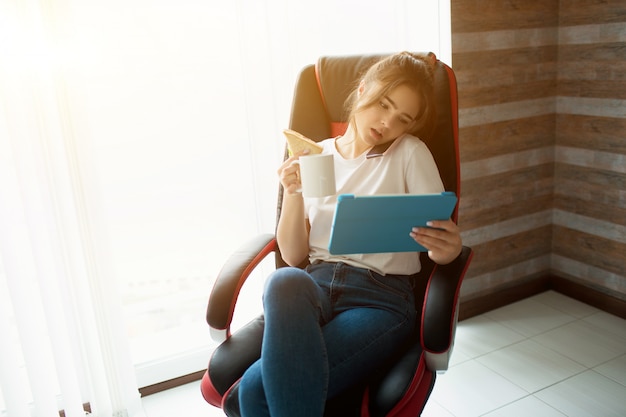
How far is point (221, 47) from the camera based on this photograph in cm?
198

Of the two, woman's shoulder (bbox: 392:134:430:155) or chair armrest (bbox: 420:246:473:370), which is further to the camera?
woman's shoulder (bbox: 392:134:430:155)

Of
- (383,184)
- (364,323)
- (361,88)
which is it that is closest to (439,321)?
(364,323)

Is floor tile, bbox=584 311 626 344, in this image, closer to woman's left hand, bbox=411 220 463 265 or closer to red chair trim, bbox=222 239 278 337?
woman's left hand, bbox=411 220 463 265

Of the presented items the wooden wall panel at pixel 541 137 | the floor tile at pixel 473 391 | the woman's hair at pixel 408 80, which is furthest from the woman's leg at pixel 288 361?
the wooden wall panel at pixel 541 137

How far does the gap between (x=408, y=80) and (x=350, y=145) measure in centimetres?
25

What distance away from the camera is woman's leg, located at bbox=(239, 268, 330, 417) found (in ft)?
3.63

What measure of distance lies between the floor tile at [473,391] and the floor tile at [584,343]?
322 mm

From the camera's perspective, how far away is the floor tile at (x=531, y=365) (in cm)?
198

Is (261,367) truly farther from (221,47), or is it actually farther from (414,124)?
(221,47)

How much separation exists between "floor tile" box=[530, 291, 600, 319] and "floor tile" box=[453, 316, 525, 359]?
31 centimetres

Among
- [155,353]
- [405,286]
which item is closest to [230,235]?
[155,353]

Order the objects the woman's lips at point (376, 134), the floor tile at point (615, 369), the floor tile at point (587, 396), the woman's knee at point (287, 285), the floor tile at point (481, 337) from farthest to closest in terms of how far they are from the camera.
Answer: the floor tile at point (481, 337) < the floor tile at point (615, 369) < the floor tile at point (587, 396) < the woman's lips at point (376, 134) < the woman's knee at point (287, 285)

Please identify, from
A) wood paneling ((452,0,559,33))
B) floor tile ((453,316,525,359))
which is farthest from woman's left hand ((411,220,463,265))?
wood paneling ((452,0,559,33))

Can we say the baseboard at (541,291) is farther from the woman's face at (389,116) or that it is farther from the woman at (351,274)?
the woman's face at (389,116)
